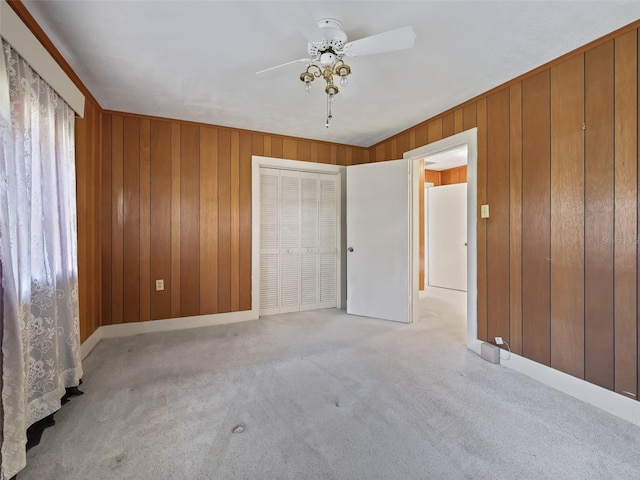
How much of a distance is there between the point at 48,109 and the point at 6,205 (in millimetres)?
833

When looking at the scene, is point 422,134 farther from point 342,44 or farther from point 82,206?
point 82,206

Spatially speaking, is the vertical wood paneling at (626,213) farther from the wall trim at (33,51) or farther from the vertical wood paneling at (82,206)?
the vertical wood paneling at (82,206)

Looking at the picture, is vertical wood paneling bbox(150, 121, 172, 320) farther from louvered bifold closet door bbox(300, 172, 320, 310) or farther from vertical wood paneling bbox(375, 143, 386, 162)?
vertical wood paneling bbox(375, 143, 386, 162)

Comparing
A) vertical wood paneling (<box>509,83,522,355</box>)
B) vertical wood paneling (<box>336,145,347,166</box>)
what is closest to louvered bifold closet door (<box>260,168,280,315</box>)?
vertical wood paneling (<box>336,145,347,166</box>)

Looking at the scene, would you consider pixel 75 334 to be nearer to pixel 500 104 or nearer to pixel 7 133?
pixel 7 133

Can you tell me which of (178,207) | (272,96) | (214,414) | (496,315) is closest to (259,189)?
(178,207)

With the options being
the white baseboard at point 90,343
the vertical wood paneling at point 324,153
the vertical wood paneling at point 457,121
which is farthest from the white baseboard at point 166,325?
the vertical wood paneling at point 457,121

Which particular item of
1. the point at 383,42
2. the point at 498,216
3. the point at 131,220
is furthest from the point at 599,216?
the point at 131,220

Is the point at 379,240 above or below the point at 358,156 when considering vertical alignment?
below

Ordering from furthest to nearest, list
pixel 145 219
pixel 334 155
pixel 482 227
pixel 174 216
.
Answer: pixel 334 155, pixel 174 216, pixel 145 219, pixel 482 227

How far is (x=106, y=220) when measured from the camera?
3121 mm

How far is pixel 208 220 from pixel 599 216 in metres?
3.57

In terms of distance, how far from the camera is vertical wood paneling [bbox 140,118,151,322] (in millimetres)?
3244

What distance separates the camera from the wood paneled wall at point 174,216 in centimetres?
316
